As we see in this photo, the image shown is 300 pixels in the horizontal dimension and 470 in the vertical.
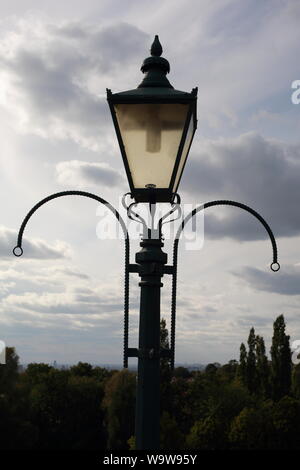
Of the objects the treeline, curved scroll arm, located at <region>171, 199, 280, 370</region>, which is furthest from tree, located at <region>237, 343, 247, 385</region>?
curved scroll arm, located at <region>171, 199, 280, 370</region>

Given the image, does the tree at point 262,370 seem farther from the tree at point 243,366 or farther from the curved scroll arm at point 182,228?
the curved scroll arm at point 182,228

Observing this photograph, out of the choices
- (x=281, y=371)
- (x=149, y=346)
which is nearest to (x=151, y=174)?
(x=149, y=346)

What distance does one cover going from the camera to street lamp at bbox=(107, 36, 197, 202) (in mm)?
4422

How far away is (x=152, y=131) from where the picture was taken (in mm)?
4438

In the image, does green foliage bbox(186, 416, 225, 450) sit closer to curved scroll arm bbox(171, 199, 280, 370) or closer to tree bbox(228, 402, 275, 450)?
tree bbox(228, 402, 275, 450)

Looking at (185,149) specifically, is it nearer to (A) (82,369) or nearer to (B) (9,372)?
(B) (9,372)

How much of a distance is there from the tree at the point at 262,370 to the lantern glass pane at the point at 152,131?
58.2 m

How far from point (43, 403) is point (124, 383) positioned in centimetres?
1049

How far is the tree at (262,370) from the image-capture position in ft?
194

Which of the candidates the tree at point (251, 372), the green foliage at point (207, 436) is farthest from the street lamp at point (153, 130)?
the tree at point (251, 372)

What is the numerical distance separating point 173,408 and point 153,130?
56.2m

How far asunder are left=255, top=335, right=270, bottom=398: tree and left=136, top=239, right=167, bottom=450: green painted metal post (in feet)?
189
